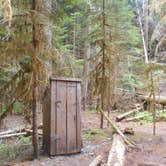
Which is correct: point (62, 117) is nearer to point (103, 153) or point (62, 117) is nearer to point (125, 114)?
point (103, 153)

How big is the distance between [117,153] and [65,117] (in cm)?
136

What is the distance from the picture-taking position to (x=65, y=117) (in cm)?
678

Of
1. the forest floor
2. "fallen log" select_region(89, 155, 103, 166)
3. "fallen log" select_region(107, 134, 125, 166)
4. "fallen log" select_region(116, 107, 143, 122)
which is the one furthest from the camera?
"fallen log" select_region(116, 107, 143, 122)

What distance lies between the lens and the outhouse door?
21.7ft

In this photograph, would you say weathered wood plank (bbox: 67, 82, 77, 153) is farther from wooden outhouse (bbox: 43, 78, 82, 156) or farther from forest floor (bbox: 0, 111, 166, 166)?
forest floor (bbox: 0, 111, 166, 166)

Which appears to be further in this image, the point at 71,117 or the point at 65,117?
the point at 71,117

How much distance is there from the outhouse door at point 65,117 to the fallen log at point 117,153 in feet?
2.81

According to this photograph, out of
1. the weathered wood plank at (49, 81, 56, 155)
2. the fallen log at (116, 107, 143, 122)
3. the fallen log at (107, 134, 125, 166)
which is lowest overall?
the fallen log at (116, 107, 143, 122)

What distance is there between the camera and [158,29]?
1224cm

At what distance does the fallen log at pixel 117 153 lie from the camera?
566 cm


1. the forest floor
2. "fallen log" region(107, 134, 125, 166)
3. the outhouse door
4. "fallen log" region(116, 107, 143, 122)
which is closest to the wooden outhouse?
the outhouse door

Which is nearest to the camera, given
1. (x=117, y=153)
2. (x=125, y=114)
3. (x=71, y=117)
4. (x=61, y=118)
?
(x=117, y=153)

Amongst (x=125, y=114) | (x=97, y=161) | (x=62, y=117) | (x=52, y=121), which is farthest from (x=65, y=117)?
(x=125, y=114)

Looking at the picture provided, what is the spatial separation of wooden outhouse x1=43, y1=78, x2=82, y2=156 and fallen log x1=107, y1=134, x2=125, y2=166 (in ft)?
2.76
